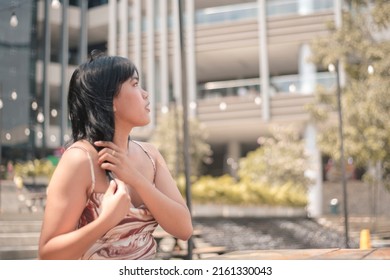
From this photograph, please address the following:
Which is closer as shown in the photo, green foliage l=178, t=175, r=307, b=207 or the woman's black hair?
the woman's black hair

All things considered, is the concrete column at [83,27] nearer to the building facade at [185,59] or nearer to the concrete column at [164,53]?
the building facade at [185,59]

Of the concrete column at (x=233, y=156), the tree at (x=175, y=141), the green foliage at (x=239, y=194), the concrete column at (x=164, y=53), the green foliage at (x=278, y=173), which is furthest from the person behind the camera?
→ the concrete column at (x=233, y=156)

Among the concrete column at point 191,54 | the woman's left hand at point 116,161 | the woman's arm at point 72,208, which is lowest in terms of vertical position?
the woman's arm at point 72,208

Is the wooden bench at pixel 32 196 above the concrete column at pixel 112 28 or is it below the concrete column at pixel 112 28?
below

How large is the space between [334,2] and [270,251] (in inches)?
225

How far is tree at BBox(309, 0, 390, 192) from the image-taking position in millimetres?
4305

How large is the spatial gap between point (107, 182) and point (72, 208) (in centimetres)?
10

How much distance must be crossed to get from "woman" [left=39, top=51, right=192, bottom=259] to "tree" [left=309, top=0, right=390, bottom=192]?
2094mm

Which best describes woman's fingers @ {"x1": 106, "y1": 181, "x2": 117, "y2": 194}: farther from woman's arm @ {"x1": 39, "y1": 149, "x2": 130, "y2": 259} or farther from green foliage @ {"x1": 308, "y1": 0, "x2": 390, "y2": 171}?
green foliage @ {"x1": 308, "y1": 0, "x2": 390, "y2": 171}

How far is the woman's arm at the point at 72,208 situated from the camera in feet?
3.97

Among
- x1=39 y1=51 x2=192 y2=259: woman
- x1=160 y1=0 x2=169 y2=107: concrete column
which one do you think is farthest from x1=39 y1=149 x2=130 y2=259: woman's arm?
x1=160 y1=0 x2=169 y2=107: concrete column

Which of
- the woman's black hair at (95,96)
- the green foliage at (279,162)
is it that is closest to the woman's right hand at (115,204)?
the woman's black hair at (95,96)
